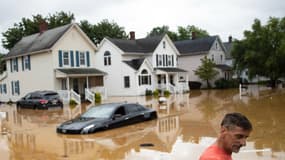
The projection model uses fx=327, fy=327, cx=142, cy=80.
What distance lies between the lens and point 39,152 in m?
10.6

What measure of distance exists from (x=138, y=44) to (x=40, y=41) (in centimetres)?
1268

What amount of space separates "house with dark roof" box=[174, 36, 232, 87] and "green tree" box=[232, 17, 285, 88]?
8.32 m

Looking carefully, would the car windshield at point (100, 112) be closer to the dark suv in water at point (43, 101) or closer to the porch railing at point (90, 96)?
the dark suv in water at point (43, 101)

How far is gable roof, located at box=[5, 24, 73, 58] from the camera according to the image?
3282 centimetres

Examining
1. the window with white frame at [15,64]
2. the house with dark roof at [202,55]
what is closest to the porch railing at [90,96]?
the window with white frame at [15,64]

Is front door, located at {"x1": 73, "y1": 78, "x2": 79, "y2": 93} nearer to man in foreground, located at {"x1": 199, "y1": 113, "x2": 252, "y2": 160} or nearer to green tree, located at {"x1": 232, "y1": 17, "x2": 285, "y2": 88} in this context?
green tree, located at {"x1": 232, "y1": 17, "x2": 285, "y2": 88}

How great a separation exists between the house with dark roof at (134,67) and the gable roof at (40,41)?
567cm

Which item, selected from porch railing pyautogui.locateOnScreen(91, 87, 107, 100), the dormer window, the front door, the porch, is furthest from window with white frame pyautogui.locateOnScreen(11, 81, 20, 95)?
the dormer window

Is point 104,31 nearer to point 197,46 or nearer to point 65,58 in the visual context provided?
point 197,46

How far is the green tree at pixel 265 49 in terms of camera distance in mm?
37344

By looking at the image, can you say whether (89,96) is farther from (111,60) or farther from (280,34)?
(280,34)

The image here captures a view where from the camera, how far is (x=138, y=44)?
42344 millimetres

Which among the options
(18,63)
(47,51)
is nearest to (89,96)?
(47,51)

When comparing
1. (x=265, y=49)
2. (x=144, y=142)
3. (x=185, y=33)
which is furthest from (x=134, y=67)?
(x=185, y=33)
